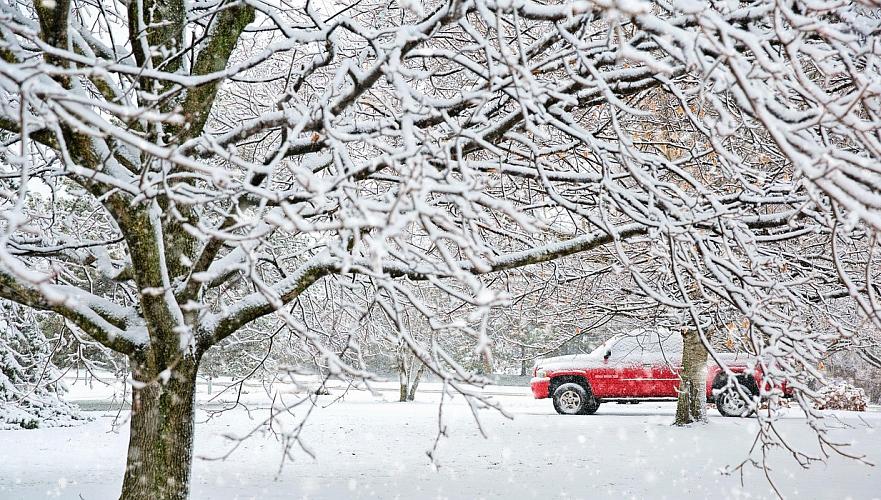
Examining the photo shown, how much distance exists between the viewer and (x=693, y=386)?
12.7 m

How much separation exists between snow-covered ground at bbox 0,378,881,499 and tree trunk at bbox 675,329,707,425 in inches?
14.9

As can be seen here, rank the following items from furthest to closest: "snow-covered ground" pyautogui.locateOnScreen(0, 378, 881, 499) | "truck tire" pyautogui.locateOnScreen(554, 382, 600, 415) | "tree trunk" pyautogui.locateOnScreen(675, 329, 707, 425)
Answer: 1. "truck tire" pyautogui.locateOnScreen(554, 382, 600, 415)
2. "tree trunk" pyautogui.locateOnScreen(675, 329, 707, 425)
3. "snow-covered ground" pyautogui.locateOnScreen(0, 378, 881, 499)

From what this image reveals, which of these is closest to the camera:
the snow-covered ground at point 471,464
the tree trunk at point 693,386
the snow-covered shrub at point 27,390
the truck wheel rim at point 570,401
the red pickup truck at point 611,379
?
the snow-covered ground at point 471,464

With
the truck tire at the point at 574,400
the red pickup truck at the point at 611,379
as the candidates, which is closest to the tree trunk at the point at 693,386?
the red pickup truck at the point at 611,379

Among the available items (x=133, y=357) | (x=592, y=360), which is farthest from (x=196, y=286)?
(x=592, y=360)

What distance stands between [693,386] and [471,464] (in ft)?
19.6

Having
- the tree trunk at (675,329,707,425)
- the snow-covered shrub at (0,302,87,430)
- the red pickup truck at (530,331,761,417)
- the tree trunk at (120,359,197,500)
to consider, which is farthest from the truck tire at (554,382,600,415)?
the tree trunk at (120,359,197,500)

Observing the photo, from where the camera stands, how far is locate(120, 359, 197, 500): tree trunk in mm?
4504

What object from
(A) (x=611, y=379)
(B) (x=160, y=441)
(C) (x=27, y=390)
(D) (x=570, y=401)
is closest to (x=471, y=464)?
(B) (x=160, y=441)

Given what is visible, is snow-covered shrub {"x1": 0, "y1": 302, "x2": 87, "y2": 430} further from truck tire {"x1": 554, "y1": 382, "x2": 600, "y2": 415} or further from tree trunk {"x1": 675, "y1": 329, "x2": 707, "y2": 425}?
tree trunk {"x1": 675, "y1": 329, "x2": 707, "y2": 425}

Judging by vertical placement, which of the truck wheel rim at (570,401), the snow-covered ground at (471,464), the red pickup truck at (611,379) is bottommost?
the snow-covered ground at (471,464)

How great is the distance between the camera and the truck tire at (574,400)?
14.4m

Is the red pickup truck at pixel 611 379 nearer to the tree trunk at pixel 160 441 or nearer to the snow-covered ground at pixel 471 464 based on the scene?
the snow-covered ground at pixel 471 464

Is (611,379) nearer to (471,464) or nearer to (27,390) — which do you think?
(471,464)
